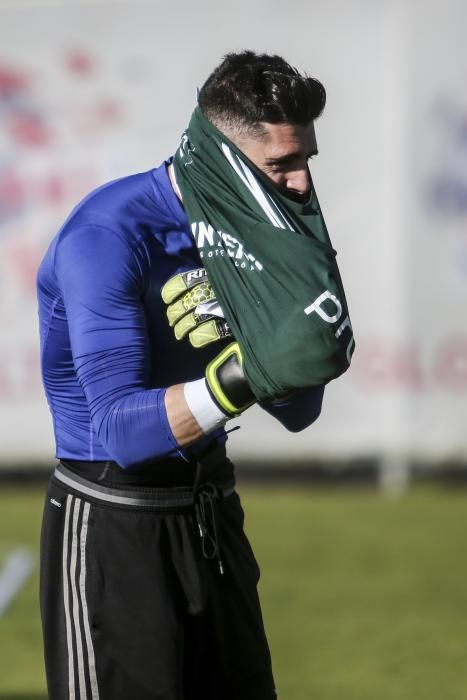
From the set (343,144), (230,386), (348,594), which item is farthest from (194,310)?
(343,144)

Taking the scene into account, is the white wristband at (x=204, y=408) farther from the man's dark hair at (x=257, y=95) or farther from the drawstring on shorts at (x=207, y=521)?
the man's dark hair at (x=257, y=95)

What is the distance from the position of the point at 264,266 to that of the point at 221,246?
14 centimetres

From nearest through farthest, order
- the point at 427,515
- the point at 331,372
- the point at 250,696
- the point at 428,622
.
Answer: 1. the point at 331,372
2. the point at 250,696
3. the point at 428,622
4. the point at 427,515

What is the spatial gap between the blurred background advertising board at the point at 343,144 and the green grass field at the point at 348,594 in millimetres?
558

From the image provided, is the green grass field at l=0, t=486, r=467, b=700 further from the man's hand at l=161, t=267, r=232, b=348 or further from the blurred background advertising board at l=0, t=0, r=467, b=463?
the man's hand at l=161, t=267, r=232, b=348

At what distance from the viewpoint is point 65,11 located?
826 centimetres

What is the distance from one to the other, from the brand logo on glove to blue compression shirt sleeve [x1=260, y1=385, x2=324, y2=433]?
1.32 feet

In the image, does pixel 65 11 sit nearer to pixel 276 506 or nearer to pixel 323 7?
pixel 323 7

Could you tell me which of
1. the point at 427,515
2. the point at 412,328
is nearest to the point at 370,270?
the point at 412,328

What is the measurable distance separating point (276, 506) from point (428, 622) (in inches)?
100.0

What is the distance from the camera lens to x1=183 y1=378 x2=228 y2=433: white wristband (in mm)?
2727

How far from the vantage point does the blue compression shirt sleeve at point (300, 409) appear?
3.10 m

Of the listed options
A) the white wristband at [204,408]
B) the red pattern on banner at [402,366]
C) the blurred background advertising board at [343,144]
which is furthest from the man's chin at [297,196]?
the red pattern on banner at [402,366]

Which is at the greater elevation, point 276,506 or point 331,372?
point 331,372
